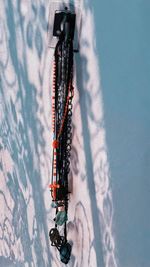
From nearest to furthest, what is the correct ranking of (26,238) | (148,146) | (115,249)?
(148,146) < (115,249) < (26,238)

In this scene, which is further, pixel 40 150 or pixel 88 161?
pixel 40 150

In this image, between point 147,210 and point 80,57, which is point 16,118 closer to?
point 80,57

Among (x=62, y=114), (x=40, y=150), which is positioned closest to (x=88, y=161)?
(x=62, y=114)

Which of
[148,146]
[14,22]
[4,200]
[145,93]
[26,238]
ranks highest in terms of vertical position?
[14,22]

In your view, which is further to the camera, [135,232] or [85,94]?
[85,94]

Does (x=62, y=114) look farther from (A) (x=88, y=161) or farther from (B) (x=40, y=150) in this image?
(B) (x=40, y=150)

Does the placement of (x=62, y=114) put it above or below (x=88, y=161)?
above

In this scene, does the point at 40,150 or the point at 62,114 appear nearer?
the point at 62,114

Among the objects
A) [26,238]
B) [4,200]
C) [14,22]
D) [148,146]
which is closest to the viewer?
[148,146]

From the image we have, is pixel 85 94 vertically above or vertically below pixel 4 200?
above

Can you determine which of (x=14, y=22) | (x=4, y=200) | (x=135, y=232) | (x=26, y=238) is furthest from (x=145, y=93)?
(x=4, y=200)
